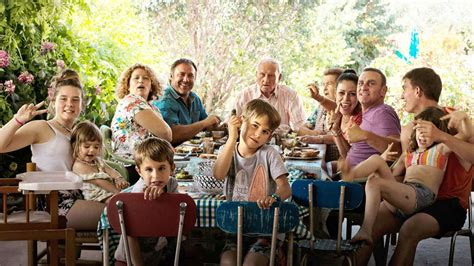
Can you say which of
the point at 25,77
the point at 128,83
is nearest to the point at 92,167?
the point at 128,83

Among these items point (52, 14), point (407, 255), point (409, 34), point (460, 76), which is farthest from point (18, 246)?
point (409, 34)

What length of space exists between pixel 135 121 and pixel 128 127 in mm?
65

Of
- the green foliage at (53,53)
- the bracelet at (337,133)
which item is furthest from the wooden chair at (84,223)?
the green foliage at (53,53)

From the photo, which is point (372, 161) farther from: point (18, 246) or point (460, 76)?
point (460, 76)

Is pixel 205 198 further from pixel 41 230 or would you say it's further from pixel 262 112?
pixel 41 230

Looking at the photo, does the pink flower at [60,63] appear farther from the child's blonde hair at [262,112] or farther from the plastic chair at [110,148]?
the child's blonde hair at [262,112]

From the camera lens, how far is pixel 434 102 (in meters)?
4.31

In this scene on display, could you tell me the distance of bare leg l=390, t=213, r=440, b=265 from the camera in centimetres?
379

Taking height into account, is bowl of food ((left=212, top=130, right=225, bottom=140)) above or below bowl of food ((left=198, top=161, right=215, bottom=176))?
above

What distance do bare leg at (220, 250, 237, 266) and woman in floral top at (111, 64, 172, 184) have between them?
1.45m

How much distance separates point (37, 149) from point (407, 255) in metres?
1.90

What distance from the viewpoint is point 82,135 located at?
3.92 meters

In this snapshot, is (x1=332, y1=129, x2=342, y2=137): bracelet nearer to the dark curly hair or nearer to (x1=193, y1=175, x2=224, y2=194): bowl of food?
the dark curly hair

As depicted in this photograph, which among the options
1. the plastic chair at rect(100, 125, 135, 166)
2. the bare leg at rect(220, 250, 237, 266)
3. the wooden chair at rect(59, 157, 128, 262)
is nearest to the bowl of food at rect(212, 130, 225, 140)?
the plastic chair at rect(100, 125, 135, 166)
